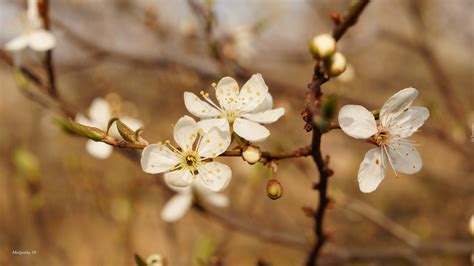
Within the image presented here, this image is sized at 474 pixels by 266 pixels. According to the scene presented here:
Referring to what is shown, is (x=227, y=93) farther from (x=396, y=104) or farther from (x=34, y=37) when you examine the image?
Result: (x=34, y=37)

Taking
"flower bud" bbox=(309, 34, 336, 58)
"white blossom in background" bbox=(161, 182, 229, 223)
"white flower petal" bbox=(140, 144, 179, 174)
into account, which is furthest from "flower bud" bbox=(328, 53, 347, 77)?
"white blossom in background" bbox=(161, 182, 229, 223)

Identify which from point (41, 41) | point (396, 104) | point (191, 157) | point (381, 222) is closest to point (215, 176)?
point (191, 157)

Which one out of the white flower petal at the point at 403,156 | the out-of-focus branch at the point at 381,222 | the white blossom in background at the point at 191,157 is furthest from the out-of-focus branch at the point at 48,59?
the out-of-focus branch at the point at 381,222

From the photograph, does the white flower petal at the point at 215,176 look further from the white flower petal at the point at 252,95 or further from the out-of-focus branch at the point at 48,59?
the out-of-focus branch at the point at 48,59

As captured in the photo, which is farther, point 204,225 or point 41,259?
point 204,225

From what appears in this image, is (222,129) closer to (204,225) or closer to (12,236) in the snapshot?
(12,236)

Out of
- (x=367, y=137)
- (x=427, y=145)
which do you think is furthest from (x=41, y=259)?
(x=427, y=145)
